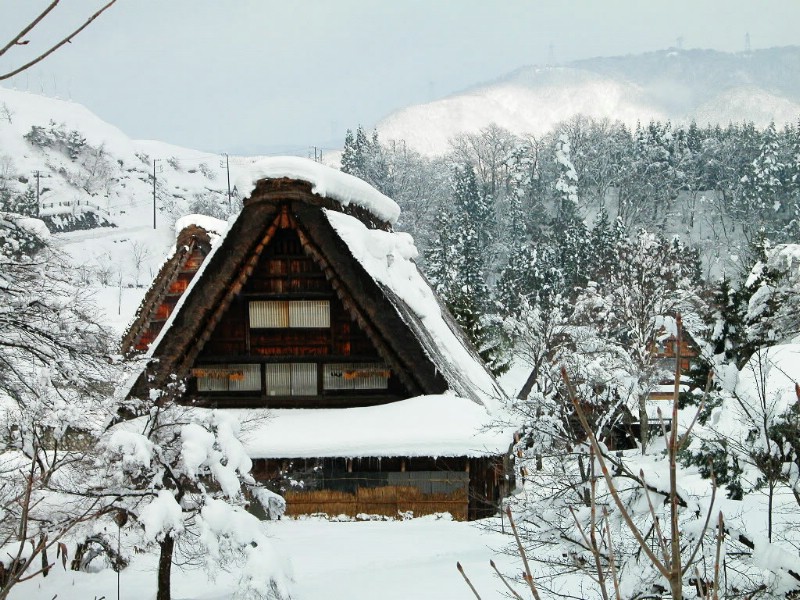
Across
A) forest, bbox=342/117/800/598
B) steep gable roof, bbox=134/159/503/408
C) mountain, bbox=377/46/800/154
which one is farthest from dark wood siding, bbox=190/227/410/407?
mountain, bbox=377/46/800/154

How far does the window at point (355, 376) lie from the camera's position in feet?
52.1

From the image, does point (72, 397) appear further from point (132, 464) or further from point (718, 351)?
point (718, 351)

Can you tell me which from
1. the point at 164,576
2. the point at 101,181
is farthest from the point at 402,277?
the point at 101,181

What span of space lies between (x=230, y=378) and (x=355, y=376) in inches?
101

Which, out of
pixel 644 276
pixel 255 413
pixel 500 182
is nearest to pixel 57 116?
pixel 500 182

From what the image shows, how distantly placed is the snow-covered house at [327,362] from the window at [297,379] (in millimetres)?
29

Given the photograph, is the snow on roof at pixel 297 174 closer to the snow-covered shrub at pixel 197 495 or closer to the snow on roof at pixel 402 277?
the snow on roof at pixel 402 277

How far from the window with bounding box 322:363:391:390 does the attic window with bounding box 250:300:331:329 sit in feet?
3.05

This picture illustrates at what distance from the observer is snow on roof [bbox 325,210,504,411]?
50.5 ft

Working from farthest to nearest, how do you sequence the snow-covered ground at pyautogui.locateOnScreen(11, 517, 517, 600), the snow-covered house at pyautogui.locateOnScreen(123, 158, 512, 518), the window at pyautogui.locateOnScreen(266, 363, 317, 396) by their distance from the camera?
1. the window at pyautogui.locateOnScreen(266, 363, 317, 396)
2. the snow-covered house at pyautogui.locateOnScreen(123, 158, 512, 518)
3. the snow-covered ground at pyautogui.locateOnScreen(11, 517, 517, 600)

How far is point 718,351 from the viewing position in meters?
25.2

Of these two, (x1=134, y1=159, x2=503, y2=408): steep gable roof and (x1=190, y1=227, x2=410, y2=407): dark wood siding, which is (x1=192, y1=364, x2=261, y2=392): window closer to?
(x1=190, y1=227, x2=410, y2=407): dark wood siding

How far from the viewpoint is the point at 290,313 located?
1592cm

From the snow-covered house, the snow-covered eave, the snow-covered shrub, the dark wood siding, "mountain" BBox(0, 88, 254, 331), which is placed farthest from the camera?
"mountain" BBox(0, 88, 254, 331)
